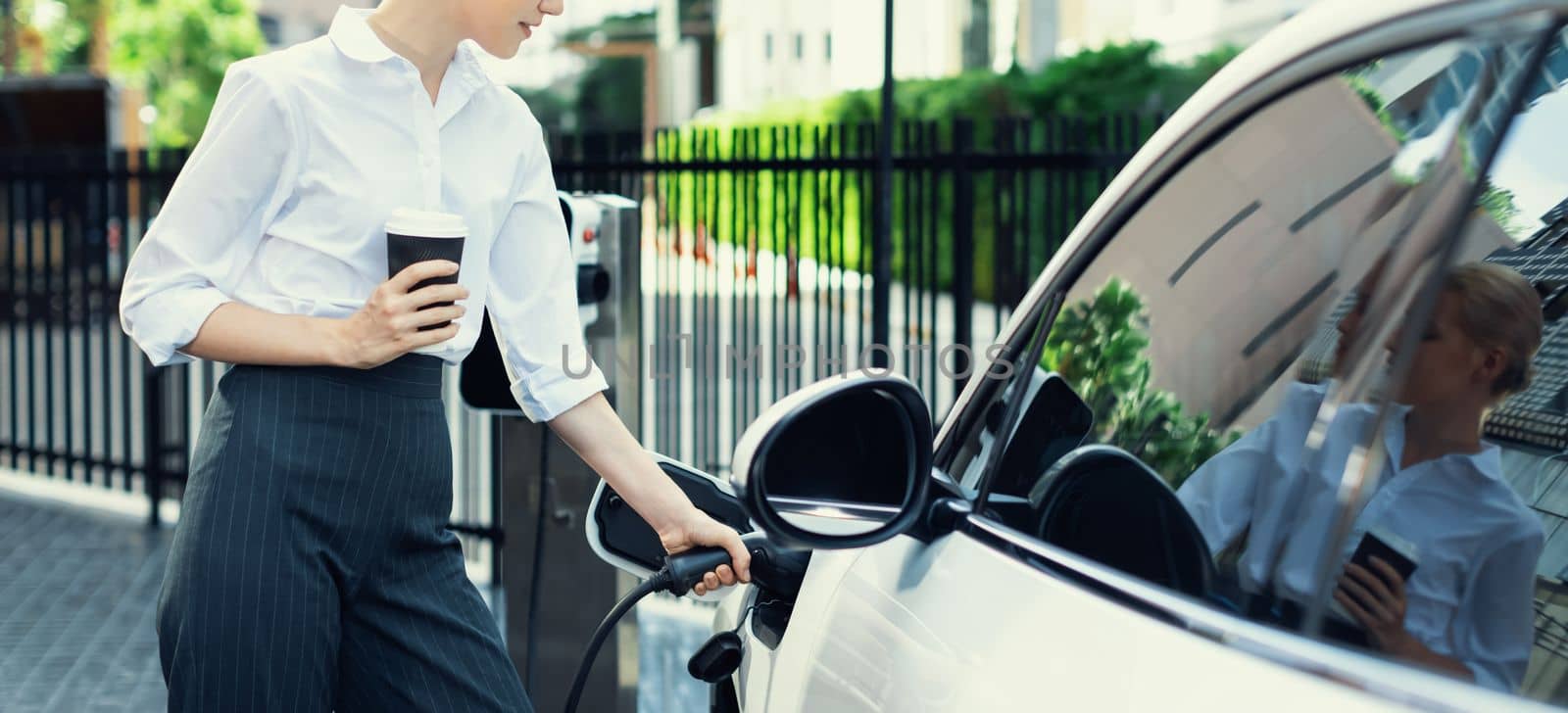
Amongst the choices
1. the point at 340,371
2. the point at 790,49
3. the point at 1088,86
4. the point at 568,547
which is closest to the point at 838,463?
the point at 340,371

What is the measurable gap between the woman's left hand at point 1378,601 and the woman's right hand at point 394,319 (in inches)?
41.4

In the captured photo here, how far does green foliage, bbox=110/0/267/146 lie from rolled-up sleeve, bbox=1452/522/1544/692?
5119cm

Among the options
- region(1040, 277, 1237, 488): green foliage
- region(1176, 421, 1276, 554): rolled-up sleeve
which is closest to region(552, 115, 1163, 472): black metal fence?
region(1040, 277, 1237, 488): green foliage

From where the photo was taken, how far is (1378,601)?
1288mm

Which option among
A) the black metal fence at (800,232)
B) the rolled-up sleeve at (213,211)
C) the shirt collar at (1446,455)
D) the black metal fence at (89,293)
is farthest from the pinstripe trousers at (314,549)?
the black metal fence at (89,293)

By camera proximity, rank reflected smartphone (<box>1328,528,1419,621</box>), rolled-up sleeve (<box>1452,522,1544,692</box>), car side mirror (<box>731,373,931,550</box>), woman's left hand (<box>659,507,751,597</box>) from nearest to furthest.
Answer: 1. rolled-up sleeve (<box>1452,522,1544,692</box>)
2. reflected smartphone (<box>1328,528,1419,621</box>)
3. car side mirror (<box>731,373,931,550</box>)
4. woman's left hand (<box>659,507,751,597</box>)

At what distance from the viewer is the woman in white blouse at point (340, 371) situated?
193 centimetres

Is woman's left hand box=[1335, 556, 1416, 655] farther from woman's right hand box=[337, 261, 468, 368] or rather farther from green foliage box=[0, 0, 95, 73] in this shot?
green foliage box=[0, 0, 95, 73]

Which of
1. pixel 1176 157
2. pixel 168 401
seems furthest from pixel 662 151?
pixel 1176 157

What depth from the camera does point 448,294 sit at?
6.46ft

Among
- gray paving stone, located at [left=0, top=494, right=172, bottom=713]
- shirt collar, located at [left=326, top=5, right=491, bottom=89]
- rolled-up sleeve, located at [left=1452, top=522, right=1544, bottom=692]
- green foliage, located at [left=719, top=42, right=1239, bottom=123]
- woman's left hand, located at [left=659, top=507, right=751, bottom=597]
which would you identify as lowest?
gray paving stone, located at [left=0, top=494, right=172, bottom=713]

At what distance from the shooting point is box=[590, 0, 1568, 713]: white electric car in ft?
4.21

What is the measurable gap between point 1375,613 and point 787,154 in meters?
5.40

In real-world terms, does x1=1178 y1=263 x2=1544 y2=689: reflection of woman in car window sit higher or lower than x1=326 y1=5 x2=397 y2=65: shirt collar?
lower
